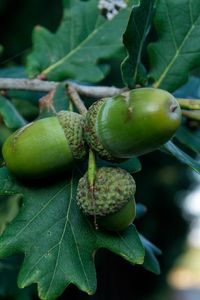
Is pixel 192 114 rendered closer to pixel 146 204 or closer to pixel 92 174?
A: pixel 92 174

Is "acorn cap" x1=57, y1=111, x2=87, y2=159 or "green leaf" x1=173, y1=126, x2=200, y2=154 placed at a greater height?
"acorn cap" x1=57, y1=111, x2=87, y2=159

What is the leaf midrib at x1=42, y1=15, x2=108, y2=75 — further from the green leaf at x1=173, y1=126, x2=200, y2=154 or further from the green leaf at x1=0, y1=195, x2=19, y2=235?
the green leaf at x1=0, y1=195, x2=19, y2=235

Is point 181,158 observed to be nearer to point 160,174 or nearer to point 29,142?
point 29,142

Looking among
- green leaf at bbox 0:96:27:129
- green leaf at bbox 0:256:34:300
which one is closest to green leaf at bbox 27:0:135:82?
green leaf at bbox 0:96:27:129

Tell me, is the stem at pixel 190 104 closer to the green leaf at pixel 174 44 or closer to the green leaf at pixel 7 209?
the green leaf at pixel 174 44

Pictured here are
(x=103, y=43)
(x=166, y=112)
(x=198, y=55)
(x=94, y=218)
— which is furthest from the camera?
(x=103, y=43)

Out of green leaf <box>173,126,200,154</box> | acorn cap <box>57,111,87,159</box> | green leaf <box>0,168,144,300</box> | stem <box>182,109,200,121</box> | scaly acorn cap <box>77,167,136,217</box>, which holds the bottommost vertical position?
green leaf <box>173,126,200,154</box>

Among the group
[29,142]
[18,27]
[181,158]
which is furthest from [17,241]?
[18,27]
